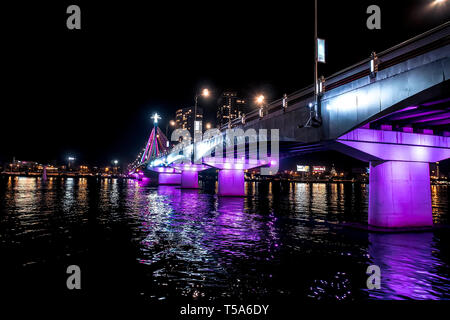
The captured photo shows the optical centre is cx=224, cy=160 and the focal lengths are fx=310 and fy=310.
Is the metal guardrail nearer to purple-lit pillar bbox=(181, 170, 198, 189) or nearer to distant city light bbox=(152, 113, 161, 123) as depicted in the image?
purple-lit pillar bbox=(181, 170, 198, 189)

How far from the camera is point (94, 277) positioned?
367 inches

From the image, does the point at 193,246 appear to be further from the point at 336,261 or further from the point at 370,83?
the point at 370,83

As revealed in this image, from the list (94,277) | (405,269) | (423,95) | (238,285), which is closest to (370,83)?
(423,95)

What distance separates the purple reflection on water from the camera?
27.0 ft

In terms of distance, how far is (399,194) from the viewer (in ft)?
56.1

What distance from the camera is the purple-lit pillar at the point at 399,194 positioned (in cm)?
1716

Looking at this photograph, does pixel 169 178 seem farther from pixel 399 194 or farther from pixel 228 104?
pixel 228 104

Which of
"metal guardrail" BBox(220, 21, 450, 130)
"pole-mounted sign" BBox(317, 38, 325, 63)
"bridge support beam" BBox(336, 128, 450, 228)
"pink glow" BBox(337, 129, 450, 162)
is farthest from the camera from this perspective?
"bridge support beam" BBox(336, 128, 450, 228)

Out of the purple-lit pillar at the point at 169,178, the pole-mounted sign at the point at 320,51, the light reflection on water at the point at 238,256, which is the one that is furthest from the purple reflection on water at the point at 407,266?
the purple-lit pillar at the point at 169,178

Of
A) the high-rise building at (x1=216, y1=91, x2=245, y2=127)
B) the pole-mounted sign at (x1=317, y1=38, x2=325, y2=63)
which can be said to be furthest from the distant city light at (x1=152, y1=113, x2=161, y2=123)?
the pole-mounted sign at (x1=317, y1=38, x2=325, y2=63)

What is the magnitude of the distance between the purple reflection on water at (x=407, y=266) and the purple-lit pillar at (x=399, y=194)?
1108 mm

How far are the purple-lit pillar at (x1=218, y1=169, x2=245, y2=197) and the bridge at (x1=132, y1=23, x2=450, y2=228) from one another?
Answer: 2492cm

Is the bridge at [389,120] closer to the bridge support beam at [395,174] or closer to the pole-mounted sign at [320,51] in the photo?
the bridge support beam at [395,174]
